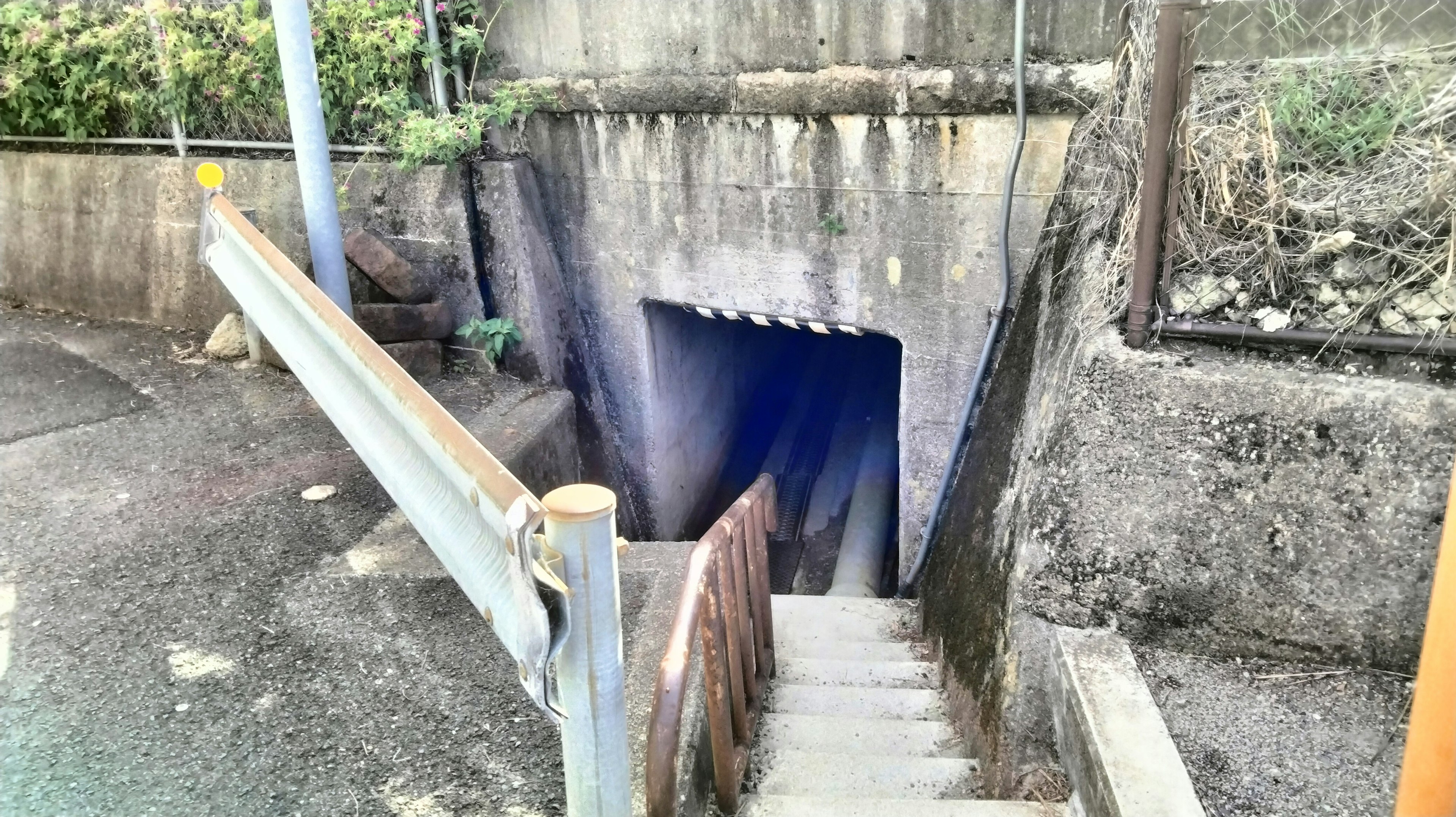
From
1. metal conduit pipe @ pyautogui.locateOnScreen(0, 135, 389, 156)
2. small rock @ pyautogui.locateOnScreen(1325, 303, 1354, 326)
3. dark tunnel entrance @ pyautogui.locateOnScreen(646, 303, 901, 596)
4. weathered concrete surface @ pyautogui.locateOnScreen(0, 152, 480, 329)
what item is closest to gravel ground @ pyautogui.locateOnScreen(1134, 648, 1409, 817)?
small rock @ pyautogui.locateOnScreen(1325, 303, 1354, 326)

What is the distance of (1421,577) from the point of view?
2.61 m

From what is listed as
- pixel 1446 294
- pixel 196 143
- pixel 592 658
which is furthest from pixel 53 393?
pixel 1446 294

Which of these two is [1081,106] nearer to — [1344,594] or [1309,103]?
[1309,103]

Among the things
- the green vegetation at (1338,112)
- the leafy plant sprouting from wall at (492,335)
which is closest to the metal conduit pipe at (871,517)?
the leafy plant sprouting from wall at (492,335)

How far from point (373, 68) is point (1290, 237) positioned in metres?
4.98

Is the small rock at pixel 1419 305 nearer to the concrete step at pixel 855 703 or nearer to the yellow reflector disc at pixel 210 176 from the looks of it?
the concrete step at pixel 855 703

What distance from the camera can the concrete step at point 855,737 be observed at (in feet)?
10.9

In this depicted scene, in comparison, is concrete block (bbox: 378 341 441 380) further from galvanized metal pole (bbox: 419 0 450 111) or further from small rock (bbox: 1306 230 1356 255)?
small rock (bbox: 1306 230 1356 255)

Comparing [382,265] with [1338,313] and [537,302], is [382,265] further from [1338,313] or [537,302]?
[1338,313]

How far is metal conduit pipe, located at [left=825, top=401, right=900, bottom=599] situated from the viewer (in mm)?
6234

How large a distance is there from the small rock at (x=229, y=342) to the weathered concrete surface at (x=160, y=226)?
378 mm

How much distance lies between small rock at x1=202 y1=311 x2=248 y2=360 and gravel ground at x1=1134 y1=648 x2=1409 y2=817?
5.22 meters

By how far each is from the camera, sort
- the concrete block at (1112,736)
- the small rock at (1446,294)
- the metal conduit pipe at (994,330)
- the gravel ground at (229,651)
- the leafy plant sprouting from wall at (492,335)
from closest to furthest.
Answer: the concrete block at (1112,736), the gravel ground at (229,651), the small rock at (1446,294), the metal conduit pipe at (994,330), the leafy plant sprouting from wall at (492,335)

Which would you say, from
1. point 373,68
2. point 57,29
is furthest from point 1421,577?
point 57,29
